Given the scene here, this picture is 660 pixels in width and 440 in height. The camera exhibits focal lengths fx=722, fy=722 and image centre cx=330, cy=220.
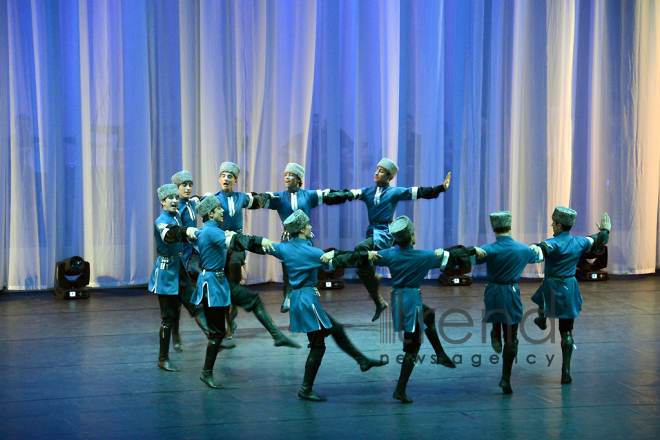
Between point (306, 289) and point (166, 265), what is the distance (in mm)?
1180

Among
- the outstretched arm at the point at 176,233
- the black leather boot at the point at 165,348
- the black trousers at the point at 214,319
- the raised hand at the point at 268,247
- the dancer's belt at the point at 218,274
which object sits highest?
the outstretched arm at the point at 176,233

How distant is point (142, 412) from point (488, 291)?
2075mm

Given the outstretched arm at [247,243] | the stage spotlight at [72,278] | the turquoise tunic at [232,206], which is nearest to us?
the outstretched arm at [247,243]

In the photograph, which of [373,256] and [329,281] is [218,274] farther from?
[329,281]

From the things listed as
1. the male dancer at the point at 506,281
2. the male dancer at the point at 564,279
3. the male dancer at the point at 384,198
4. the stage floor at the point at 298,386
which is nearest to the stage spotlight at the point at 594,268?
the stage floor at the point at 298,386

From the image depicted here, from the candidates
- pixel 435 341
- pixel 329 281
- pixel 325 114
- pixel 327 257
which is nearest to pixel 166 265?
pixel 327 257

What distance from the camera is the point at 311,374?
4.08 meters

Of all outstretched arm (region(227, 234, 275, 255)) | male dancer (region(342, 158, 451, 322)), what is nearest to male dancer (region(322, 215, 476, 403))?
outstretched arm (region(227, 234, 275, 255))

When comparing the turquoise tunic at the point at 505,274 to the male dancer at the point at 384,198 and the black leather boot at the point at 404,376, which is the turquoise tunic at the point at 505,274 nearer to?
the black leather boot at the point at 404,376

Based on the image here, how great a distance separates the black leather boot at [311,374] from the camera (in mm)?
4062

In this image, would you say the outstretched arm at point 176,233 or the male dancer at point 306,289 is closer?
the male dancer at point 306,289

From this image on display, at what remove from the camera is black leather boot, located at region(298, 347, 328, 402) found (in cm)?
406

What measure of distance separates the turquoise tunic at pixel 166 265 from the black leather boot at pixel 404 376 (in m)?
1.62

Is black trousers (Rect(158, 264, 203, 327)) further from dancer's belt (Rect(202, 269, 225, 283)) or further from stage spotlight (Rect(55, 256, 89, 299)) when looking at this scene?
stage spotlight (Rect(55, 256, 89, 299))
